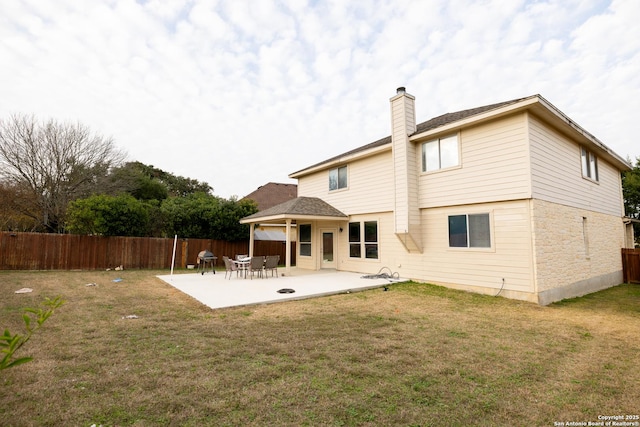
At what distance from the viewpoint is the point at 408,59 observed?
39.5 feet

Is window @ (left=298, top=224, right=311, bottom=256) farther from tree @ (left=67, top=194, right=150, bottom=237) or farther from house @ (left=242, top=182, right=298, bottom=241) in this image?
house @ (left=242, top=182, right=298, bottom=241)

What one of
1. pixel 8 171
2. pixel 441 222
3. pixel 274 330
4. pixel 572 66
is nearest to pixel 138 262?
pixel 8 171

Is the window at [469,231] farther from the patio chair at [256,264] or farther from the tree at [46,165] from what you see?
the tree at [46,165]

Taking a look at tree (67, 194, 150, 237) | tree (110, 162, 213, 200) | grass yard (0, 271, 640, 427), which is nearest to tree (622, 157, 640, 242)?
grass yard (0, 271, 640, 427)

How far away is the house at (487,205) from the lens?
8594 millimetres

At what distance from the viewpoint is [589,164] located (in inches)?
462

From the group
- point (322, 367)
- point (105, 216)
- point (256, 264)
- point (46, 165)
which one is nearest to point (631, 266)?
point (256, 264)

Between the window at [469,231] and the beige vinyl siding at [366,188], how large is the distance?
8.79ft

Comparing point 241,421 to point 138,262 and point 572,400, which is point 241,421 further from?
point 138,262

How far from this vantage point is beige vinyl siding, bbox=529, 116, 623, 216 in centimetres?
873

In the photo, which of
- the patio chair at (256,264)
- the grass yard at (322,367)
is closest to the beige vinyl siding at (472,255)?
Result: the grass yard at (322,367)

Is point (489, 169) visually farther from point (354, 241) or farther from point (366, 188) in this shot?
point (354, 241)

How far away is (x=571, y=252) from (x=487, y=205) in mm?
3319

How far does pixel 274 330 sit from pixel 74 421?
3197mm
